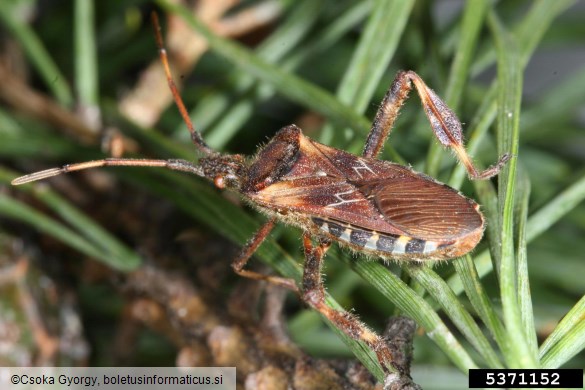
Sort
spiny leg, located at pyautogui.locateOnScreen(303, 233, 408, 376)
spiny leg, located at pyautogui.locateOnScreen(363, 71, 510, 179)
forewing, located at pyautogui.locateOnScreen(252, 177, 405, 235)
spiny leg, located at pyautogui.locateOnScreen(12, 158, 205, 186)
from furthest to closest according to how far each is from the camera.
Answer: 1. forewing, located at pyautogui.locateOnScreen(252, 177, 405, 235)
2. spiny leg, located at pyautogui.locateOnScreen(12, 158, 205, 186)
3. spiny leg, located at pyautogui.locateOnScreen(363, 71, 510, 179)
4. spiny leg, located at pyautogui.locateOnScreen(303, 233, 408, 376)

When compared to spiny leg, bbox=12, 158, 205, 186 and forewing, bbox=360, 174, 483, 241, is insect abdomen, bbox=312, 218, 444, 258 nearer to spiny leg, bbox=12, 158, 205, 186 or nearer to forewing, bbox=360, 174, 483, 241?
forewing, bbox=360, 174, 483, 241

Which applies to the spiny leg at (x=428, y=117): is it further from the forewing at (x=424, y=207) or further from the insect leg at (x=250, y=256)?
the insect leg at (x=250, y=256)

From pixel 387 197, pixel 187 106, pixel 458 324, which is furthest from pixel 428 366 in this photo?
pixel 187 106

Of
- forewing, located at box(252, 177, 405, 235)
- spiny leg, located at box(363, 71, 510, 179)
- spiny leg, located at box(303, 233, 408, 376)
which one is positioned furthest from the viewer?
forewing, located at box(252, 177, 405, 235)

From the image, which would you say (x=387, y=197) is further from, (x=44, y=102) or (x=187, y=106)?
(x=44, y=102)

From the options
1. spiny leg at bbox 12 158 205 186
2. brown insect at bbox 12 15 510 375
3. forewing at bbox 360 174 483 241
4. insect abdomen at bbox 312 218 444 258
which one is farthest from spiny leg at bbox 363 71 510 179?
spiny leg at bbox 12 158 205 186

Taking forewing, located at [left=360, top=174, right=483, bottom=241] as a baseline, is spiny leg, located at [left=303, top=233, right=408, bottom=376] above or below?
below
